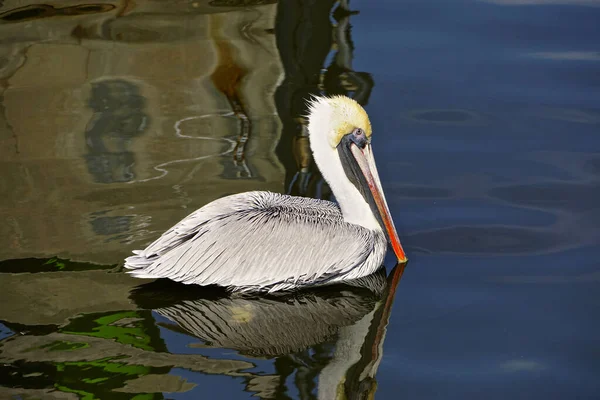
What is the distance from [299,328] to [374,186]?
0.89 m

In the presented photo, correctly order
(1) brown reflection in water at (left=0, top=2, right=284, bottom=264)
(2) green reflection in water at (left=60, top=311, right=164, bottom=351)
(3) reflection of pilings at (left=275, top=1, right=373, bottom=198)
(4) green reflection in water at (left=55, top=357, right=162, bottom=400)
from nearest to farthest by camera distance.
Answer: (4) green reflection in water at (left=55, top=357, right=162, bottom=400) → (2) green reflection in water at (left=60, top=311, right=164, bottom=351) → (1) brown reflection in water at (left=0, top=2, right=284, bottom=264) → (3) reflection of pilings at (left=275, top=1, right=373, bottom=198)

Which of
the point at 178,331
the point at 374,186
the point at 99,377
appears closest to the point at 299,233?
the point at 374,186

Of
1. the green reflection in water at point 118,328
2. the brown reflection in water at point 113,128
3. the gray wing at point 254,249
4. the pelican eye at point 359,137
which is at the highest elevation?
the pelican eye at point 359,137

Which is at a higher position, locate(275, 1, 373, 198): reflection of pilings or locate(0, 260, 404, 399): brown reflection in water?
locate(275, 1, 373, 198): reflection of pilings

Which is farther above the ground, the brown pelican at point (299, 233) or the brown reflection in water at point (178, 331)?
the brown pelican at point (299, 233)

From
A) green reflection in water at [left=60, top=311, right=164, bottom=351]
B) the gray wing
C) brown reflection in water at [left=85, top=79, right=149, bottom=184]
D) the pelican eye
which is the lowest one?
green reflection in water at [left=60, top=311, right=164, bottom=351]

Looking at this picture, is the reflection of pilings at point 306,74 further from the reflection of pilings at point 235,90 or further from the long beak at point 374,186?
the long beak at point 374,186

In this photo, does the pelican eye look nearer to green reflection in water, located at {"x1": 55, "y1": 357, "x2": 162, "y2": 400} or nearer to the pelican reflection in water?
the pelican reflection in water

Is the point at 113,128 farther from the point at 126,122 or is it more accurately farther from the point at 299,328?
A: the point at 299,328

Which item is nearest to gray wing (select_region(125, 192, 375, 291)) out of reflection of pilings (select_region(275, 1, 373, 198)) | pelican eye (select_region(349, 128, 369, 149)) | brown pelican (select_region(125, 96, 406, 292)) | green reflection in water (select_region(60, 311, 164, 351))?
brown pelican (select_region(125, 96, 406, 292))

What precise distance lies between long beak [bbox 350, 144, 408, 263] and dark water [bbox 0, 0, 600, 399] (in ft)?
0.61

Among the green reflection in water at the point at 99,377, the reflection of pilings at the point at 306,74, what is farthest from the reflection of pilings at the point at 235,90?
the green reflection in water at the point at 99,377

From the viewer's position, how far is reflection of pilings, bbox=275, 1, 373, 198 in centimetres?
548

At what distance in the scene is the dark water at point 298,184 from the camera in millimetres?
3803
